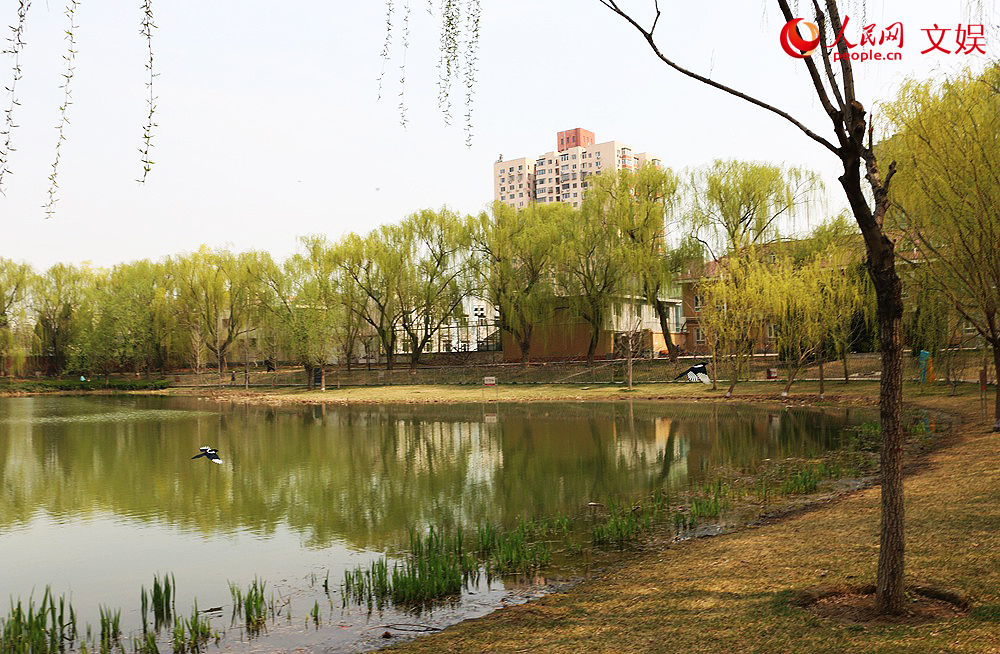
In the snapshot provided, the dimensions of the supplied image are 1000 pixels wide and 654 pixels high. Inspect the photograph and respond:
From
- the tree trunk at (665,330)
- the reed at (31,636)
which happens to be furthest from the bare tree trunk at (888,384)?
the tree trunk at (665,330)

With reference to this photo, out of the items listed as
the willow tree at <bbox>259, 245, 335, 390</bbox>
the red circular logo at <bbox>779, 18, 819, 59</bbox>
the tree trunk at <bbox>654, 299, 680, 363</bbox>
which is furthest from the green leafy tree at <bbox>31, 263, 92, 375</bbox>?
the red circular logo at <bbox>779, 18, 819, 59</bbox>

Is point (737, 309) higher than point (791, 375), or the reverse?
point (737, 309)

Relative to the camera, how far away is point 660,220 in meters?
42.2

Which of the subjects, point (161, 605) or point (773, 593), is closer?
point (773, 593)

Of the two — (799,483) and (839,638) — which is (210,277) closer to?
(799,483)

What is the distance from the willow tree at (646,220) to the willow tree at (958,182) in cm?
2589

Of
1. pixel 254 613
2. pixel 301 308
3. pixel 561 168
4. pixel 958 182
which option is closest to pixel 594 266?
pixel 301 308

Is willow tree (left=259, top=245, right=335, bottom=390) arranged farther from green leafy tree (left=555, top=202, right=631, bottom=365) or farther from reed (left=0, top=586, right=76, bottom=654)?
reed (left=0, top=586, right=76, bottom=654)

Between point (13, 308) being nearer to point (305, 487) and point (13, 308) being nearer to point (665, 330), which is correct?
point (665, 330)

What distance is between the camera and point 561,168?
131375 mm

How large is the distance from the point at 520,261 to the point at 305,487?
32.7 meters

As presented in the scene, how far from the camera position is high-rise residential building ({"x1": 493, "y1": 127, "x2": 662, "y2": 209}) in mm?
125000

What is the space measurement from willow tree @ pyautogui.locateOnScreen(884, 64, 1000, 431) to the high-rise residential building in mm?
106373

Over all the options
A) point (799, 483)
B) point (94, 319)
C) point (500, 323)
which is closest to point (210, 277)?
point (94, 319)
